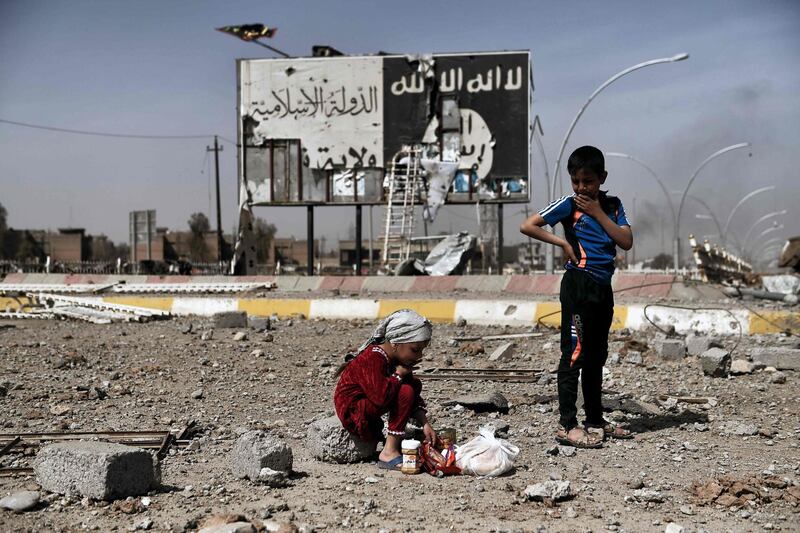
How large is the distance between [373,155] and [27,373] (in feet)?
68.1

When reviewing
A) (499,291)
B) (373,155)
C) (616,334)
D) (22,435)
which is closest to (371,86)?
(373,155)

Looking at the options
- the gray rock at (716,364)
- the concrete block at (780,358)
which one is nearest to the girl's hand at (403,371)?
the gray rock at (716,364)

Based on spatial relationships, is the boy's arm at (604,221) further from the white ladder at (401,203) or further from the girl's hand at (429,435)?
the white ladder at (401,203)

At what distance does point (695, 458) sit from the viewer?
459cm

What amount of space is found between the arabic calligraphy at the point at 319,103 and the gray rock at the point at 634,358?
20.5m

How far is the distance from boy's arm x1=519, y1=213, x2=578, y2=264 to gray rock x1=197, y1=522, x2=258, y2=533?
2.53m

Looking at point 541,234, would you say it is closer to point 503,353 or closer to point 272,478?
point 272,478

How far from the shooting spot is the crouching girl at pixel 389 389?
446 cm

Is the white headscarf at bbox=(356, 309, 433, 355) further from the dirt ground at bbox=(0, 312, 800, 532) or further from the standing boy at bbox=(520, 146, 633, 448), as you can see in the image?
the standing boy at bbox=(520, 146, 633, 448)

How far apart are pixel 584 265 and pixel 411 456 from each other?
1.59 m

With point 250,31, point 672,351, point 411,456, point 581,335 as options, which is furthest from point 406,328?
point 250,31

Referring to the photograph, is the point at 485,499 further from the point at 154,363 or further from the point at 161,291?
the point at 161,291

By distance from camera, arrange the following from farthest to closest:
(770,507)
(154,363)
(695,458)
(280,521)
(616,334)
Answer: (616,334) < (154,363) < (695,458) < (770,507) < (280,521)

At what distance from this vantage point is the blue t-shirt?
4.97 meters
